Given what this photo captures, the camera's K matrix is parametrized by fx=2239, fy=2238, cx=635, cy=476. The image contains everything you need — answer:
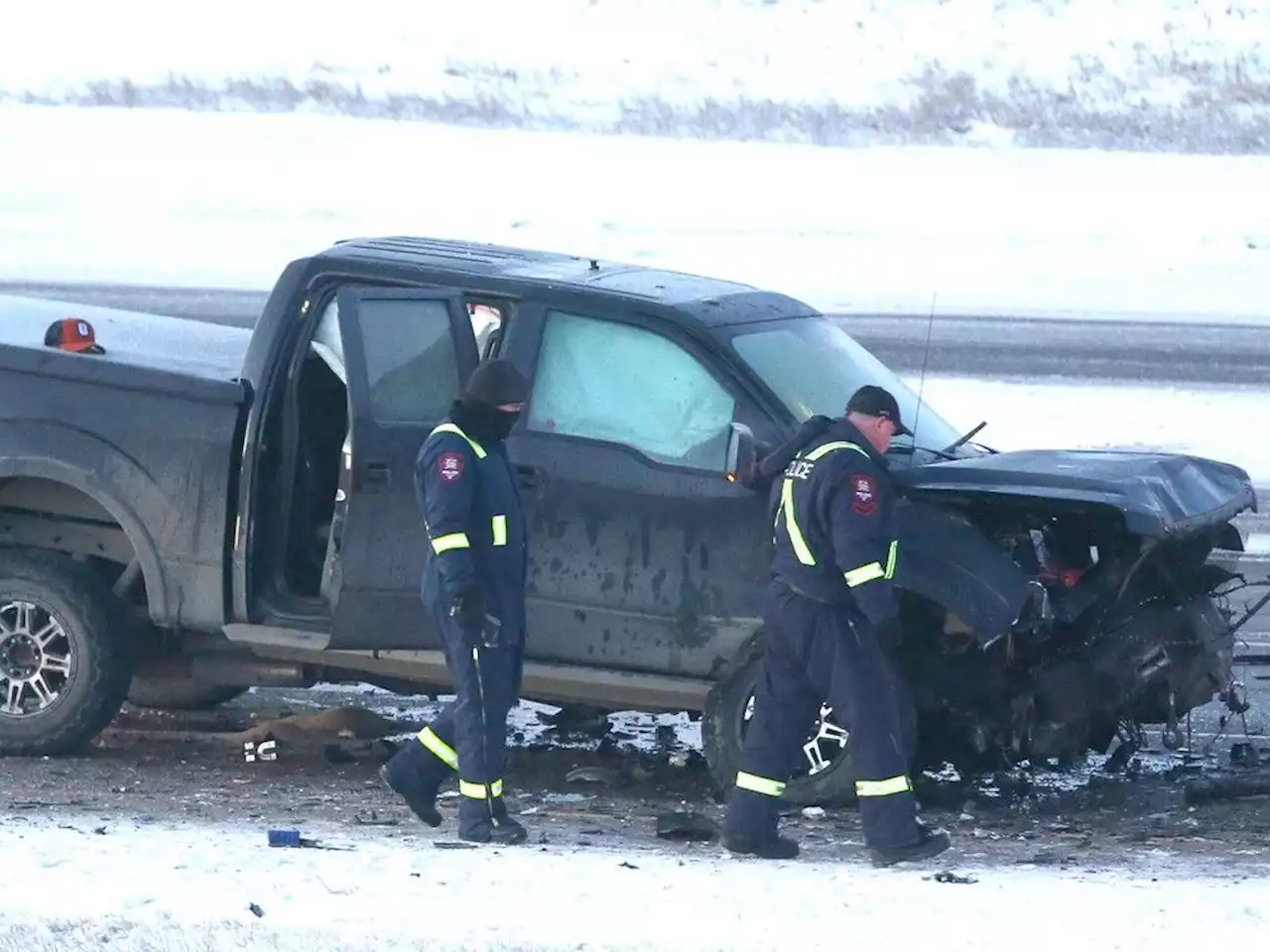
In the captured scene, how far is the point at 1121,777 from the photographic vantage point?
342 inches

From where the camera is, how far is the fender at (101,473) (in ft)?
27.5

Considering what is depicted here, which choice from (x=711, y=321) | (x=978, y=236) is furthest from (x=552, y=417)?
(x=978, y=236)

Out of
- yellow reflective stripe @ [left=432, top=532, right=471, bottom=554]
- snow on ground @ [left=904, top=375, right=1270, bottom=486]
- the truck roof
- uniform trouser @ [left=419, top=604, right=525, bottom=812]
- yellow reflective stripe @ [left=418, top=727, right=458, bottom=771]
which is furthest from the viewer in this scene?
snow on ground @ [left=904, top=375, right=1270, bottom=486]

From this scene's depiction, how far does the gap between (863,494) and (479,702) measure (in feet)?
4.68

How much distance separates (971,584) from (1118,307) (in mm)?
14102

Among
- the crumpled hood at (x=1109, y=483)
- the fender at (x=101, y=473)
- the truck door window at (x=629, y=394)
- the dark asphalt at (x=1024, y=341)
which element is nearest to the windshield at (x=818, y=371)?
the truck door window at (x=629, y=394)

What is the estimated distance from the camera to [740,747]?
790 centimetres

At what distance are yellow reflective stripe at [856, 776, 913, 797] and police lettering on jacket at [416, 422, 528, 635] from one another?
4.06ft

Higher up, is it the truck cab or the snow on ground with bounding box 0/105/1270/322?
the snow on ground with bounding box 0/105/1270/322

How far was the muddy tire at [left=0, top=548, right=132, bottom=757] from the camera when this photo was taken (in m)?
8.46

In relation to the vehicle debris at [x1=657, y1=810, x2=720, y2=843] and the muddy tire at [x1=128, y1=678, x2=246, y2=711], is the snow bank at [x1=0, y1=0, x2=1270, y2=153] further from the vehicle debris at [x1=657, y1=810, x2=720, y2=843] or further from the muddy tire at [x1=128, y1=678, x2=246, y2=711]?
the vehicle debris at [x1=657, y1=810, x2=720, y2=843]

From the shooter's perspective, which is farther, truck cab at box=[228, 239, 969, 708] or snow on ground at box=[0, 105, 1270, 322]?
snow on ground at box=[0, 105, 1270, 322]

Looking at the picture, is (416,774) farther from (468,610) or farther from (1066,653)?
(1066,653)

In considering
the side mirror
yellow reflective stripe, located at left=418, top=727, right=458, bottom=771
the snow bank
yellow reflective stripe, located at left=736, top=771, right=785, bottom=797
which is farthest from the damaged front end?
the snow bank
